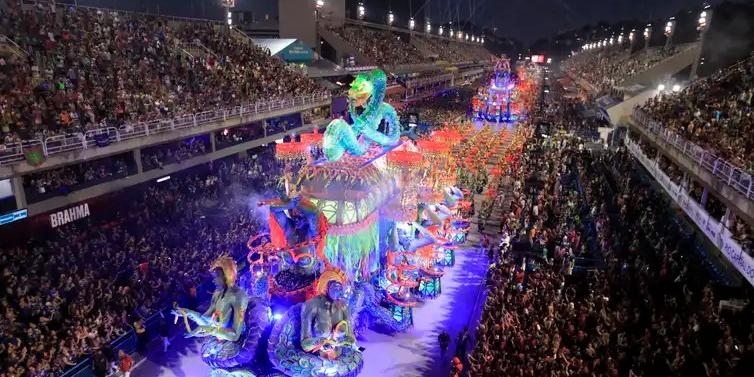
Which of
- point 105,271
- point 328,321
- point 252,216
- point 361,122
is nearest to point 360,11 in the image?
point 252,216

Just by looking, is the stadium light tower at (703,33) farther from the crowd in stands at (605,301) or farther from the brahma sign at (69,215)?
the brahma sign at (69,215)

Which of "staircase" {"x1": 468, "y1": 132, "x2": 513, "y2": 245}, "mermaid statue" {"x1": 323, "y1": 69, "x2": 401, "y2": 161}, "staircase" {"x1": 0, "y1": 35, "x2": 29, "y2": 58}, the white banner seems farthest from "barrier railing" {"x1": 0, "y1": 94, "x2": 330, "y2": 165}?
the white banner

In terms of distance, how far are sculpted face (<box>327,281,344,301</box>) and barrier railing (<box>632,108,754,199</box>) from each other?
8283 mm

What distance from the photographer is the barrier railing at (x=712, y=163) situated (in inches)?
403

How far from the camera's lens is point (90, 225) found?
16.1 meters

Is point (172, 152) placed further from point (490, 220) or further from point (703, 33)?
point (703, 33)

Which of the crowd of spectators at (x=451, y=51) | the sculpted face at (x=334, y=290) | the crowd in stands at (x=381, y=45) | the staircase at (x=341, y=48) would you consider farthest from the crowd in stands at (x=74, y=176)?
the crowd of spectators at (x=451, y=51)

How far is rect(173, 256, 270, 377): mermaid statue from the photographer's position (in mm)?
8672

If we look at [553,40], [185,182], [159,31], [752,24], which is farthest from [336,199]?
[553,40]

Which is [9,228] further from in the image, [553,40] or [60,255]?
[553,40]

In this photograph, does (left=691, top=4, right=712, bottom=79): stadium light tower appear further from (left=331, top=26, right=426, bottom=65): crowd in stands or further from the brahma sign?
the brahma sign

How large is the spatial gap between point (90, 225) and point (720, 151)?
1896 cm

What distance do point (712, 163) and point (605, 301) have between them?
5.01m

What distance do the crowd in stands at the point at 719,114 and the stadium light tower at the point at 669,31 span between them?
987 inches
